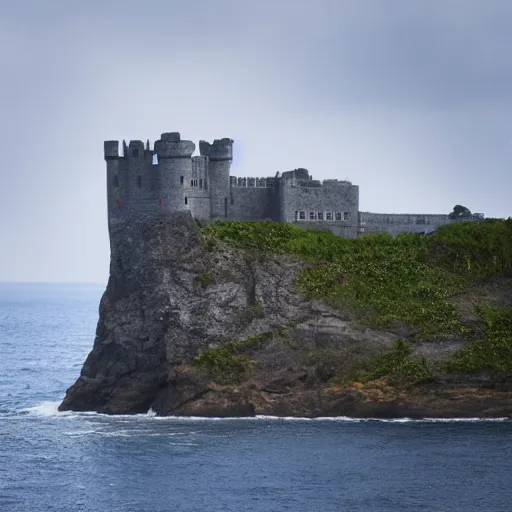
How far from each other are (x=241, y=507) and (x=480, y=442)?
70.5 ft

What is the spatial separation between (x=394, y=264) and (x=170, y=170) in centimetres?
1971

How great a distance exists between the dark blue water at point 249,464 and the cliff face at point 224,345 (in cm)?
211

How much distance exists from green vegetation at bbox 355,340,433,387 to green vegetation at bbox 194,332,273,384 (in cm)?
768

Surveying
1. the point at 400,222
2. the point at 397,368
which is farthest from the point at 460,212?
the point at 397,368

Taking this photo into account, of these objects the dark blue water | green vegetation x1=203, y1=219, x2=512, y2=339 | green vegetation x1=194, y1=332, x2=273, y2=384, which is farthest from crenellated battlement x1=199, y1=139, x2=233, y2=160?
the dark blue water

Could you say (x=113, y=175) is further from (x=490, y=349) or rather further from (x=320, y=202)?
(x=490, y=349)

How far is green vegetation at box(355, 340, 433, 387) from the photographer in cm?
10431

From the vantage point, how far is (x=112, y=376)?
108 m

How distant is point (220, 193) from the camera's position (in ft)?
390

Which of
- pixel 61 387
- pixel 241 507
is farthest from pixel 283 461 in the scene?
pixel 61 387

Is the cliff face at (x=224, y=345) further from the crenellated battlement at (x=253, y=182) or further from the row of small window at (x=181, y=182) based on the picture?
the crenellated battlement at (x=253, y=182)

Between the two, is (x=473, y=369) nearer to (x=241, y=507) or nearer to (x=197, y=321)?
(x=197, y=321)

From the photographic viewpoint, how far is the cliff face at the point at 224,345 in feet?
341

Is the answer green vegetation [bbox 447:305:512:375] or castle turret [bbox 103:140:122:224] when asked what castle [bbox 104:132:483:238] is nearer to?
castle turret [bbox 103:140:122:224]
